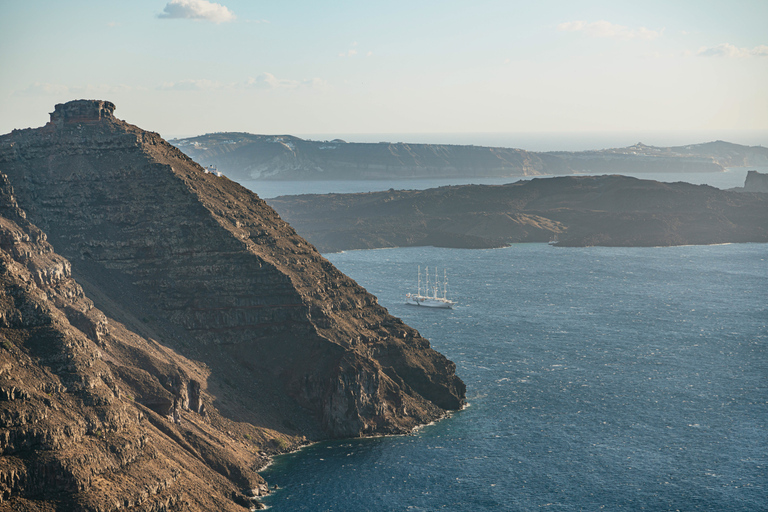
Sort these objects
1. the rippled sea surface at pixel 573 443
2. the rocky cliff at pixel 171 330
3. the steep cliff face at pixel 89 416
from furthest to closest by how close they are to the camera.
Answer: the rippled sea surface at pixel 573 443
the rocky cliff at pixel 171 330
the steep cliff face at pixel 89 416

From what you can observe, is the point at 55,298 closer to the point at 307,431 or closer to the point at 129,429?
the point at 129,429

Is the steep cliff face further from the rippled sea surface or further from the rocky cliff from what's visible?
the rippled sea surface

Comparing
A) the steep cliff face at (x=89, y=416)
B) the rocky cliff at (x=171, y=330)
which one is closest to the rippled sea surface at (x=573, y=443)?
the rocky cliff at (x=171, y=330)

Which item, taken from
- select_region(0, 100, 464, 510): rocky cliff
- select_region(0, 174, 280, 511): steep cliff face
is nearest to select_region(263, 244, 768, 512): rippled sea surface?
select_region(0, 100, 464, 510): rocky cliff

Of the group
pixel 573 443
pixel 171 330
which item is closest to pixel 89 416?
pixel 171 330

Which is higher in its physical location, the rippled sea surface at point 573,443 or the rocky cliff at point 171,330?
the rocky cliff at point 171,330

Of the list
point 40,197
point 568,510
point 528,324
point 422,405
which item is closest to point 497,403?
point 422,405

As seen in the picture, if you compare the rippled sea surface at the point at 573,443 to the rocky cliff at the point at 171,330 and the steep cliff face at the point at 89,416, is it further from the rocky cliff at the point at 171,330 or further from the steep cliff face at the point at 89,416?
the steep cliff face at the point at 89,416

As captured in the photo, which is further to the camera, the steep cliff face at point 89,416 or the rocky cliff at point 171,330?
the rocky cliff at point 171,330

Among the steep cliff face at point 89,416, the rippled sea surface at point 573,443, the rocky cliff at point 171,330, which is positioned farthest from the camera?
the rippled sea surface at point 573,443
